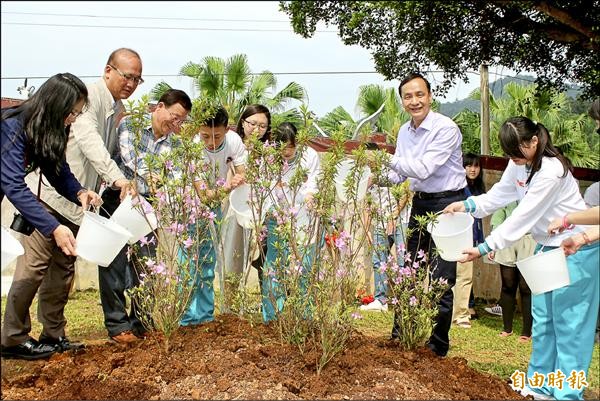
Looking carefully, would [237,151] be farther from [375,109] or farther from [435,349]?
[375,109]

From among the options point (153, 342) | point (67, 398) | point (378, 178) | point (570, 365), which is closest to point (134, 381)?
point (67, 398)

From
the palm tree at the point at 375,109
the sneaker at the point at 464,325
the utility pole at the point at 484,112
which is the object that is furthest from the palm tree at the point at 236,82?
the sneaker at the point at 464,325

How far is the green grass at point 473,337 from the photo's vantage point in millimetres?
4767

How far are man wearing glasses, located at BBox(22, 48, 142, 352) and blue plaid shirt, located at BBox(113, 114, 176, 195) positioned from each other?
110 mm

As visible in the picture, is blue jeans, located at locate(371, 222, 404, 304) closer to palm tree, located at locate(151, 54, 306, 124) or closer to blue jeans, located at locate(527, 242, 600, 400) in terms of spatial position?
blue jeans, located at locate(527, 242, 600, 400)

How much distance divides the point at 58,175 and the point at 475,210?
2.49m

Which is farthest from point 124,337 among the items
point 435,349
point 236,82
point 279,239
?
point 236,82

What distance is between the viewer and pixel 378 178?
12.6 feet

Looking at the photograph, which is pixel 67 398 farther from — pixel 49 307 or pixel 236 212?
pixel 236 212

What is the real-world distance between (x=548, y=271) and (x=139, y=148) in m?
2.54

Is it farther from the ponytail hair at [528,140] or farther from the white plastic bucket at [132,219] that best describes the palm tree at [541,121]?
the white plastic bucket at [132,219]

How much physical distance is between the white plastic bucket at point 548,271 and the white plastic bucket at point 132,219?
6.71 feet

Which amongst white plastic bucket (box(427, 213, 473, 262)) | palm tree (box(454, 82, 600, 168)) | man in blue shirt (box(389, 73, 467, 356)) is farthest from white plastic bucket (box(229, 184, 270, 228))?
palm tree (box(454, 82, 600, 168))

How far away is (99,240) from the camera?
Answer: 330cm
